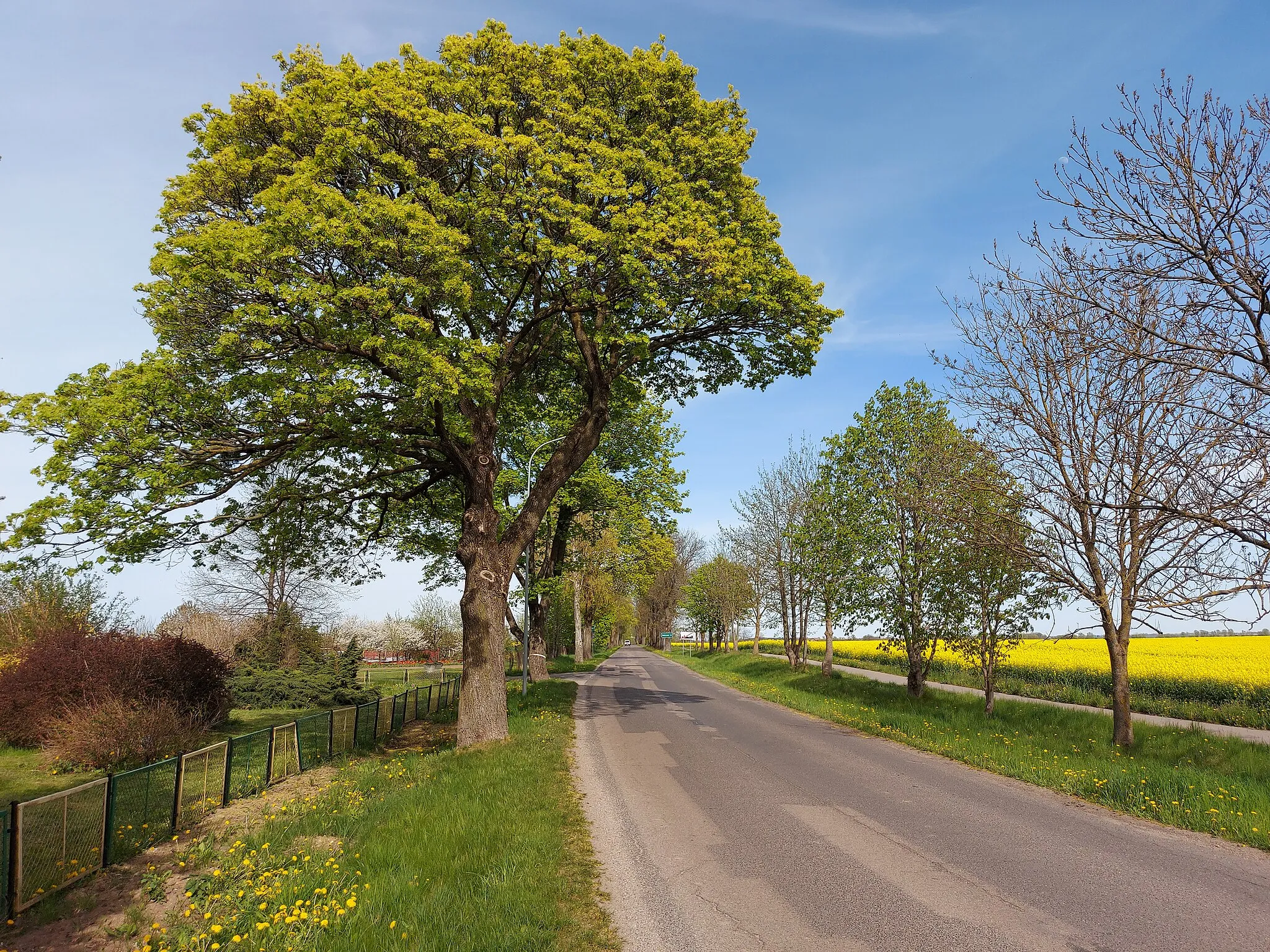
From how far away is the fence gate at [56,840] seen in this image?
6.49 metres

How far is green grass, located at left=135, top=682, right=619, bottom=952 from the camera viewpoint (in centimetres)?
485

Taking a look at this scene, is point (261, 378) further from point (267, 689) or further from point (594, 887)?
point (267, 689)

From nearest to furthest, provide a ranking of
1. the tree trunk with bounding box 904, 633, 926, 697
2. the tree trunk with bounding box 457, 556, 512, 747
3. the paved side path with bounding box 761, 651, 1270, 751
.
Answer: the tree trunk with bounding box 457, 556, 512, 747 → the paved side path with bounding box 761, 651, 1270, 751 → the tree trunk with bounding box 904, 633, 926, 697

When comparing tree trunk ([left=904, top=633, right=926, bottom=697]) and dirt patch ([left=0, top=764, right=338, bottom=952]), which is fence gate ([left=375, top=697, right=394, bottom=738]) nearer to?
dirt patch ([left=0, top=764, right=338, bottom=952])

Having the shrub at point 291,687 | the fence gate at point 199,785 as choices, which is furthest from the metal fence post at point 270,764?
the shrub at point 291,687

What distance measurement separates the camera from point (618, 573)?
28156mm

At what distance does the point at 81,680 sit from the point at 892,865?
17979 mm

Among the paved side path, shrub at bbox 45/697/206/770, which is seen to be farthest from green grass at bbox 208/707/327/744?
the paved side path

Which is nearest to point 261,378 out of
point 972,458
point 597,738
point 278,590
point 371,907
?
point 371,907

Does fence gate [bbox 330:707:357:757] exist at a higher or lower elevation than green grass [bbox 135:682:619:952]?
lower

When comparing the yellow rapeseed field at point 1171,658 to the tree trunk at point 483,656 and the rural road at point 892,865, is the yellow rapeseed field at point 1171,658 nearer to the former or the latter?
the rural road at point 892,865

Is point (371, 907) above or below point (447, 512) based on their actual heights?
below

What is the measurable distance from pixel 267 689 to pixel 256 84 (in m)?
20.6

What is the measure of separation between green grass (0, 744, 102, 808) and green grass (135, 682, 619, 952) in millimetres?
5594
